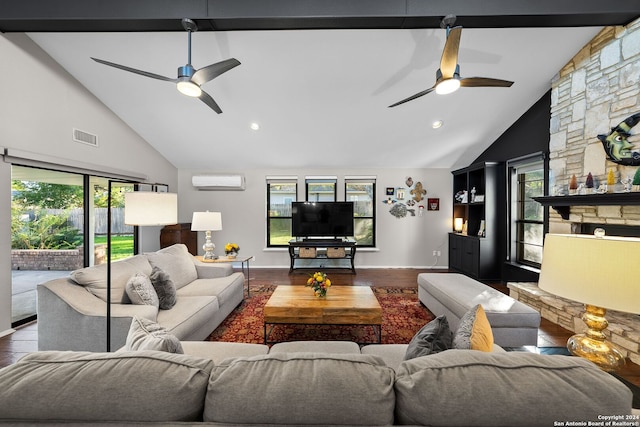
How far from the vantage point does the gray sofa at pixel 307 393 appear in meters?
0.73

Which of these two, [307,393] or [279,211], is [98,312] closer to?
[307,393]

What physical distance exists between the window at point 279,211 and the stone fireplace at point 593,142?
4.25m

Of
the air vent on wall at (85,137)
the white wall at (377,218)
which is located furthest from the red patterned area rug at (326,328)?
the air vent on wall at (85,137)

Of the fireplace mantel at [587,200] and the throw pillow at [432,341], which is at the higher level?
the fireplace mantel at [587,200]

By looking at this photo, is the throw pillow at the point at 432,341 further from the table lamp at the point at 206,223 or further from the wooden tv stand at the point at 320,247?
the wooden tv stand at the point at 320,247

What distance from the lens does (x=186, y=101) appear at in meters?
3.88

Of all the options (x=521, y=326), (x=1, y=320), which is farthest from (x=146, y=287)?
(x=521, y=326)

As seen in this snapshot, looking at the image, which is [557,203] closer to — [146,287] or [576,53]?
[576,53]

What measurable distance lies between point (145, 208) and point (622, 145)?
13.6ft

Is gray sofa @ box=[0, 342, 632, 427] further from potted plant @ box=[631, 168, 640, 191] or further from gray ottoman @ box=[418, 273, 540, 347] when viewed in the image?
potted plant @ box=[631, 168, 640, 191]

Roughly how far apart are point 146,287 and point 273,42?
277 centimetres

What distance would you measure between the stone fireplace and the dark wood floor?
0.78 feet

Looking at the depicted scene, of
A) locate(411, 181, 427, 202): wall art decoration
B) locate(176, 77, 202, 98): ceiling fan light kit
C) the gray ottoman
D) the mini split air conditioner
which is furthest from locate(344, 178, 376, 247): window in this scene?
locate(176, 77, 202, 98): ceiling fan light kit

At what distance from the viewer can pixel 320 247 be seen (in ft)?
17.5
